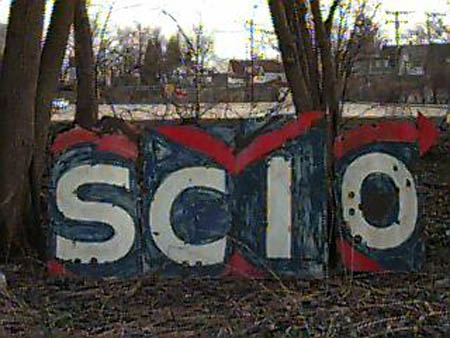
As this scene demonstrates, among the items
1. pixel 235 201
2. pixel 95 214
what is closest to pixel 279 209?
pixel 235 201

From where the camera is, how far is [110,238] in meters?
7.83

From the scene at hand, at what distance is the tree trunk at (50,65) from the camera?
9.12 meters

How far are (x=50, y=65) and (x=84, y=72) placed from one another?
4.34 metres

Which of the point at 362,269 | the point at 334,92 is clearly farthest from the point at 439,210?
the point at 362,269

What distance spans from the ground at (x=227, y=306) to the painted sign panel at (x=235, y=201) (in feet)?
0.74

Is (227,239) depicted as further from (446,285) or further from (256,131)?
(446,285)

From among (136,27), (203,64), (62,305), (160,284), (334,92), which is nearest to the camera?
(62,305)

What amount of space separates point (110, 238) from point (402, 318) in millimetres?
2959

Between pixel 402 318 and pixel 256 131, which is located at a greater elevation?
pixel 256 131

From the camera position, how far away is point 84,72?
44.4 feet

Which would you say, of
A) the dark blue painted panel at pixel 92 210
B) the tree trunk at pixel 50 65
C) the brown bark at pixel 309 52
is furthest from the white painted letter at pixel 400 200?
the tree trunk at pixel 50 65

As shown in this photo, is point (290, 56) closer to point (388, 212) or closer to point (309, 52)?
point (309, 52)

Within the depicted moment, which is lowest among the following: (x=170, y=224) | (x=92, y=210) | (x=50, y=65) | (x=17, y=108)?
(x=170, y=224)

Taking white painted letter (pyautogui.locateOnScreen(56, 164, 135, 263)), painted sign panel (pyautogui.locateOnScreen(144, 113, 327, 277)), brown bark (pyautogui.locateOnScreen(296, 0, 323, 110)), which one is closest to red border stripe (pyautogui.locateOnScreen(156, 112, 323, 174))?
painted sign panel (pyautogui.locateOnScreen(144, 113, 327, 277))
